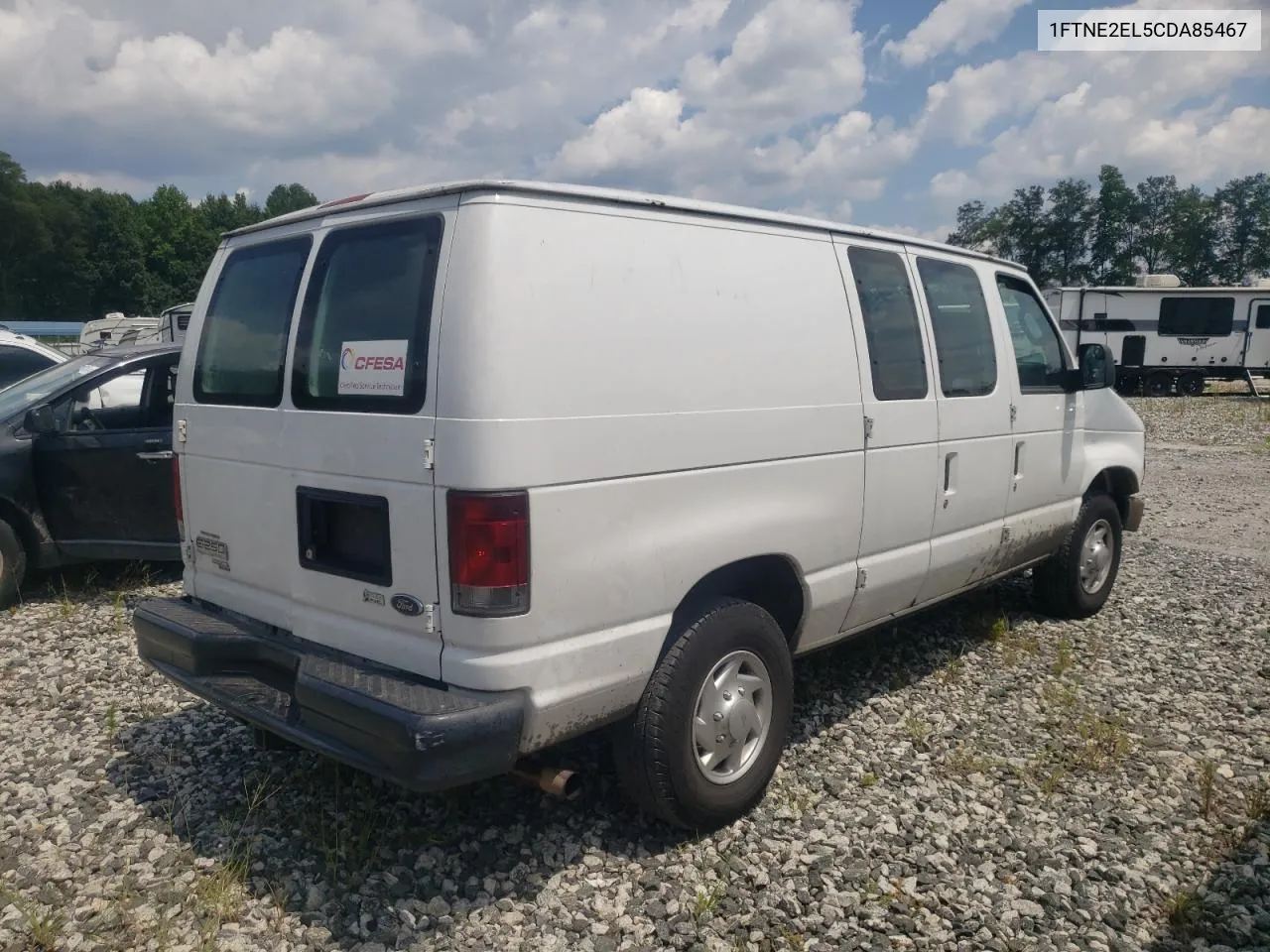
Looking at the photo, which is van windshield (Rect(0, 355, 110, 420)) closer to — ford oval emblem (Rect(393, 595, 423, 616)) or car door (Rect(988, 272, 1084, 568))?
ford oval emblem (Rect(393, 595, 423, 616))

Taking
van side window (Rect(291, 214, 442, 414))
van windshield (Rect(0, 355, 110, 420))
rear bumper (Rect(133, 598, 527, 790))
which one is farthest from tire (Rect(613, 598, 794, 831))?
van windshield (Rect(0, 355, 110, 420))

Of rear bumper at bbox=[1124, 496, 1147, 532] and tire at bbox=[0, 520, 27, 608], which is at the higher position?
rear bumper at bbox=[1124, 496, 1147, 532]

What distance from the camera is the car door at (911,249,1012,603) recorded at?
4.52 m

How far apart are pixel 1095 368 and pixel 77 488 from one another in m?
6.67

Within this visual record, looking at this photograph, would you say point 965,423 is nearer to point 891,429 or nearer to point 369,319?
point 891,429

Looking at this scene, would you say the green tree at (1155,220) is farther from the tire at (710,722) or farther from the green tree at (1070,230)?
the tire at (710,722)

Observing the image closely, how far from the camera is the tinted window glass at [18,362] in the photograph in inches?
406

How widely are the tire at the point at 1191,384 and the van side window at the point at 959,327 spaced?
26.6 m

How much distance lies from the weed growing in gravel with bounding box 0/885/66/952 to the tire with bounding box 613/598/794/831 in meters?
1.89

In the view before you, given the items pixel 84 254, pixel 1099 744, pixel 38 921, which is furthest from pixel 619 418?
pixel 84 254

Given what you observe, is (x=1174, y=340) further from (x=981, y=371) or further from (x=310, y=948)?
(x=310, y=948)

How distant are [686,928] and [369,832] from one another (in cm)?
125

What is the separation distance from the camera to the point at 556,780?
2975 mm

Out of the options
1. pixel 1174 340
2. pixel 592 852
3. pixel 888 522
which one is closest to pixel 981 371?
pixel 888 522
